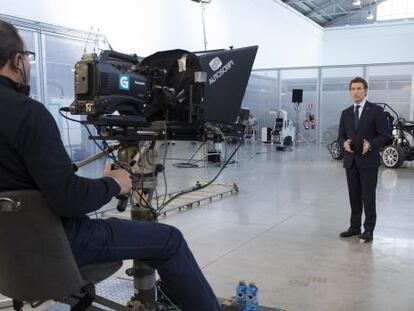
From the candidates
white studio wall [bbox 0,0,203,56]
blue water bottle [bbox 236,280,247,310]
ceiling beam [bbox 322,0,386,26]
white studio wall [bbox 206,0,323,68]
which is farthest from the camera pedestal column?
ceiling beam [bbox 322,0,386,26]

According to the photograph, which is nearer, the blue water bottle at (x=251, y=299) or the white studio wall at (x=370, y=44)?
the blue water bottle at (x=251, y=299)

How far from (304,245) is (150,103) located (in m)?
2.55

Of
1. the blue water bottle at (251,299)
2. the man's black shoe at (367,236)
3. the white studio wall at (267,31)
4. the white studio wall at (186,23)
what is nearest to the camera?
the blue water bottle at (251,299)

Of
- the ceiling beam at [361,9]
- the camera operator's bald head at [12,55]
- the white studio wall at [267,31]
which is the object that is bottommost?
the camera operator's bald head at [12,55]

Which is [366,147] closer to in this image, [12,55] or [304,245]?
[304,245]

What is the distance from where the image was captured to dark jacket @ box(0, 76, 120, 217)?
4.79 feet

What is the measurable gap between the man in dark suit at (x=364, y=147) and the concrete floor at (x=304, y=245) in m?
0.37

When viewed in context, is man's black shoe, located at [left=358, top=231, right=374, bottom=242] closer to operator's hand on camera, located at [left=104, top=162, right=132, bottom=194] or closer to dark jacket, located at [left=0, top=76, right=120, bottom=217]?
operator's hand on camera, located at [left=104, top=162, right=132, bottom=194]

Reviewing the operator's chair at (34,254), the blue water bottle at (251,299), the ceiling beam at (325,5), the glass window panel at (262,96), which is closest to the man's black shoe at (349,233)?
the blue water bottle at (251,299)

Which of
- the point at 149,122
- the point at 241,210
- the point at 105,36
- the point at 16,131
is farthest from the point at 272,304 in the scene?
the point at 105,36

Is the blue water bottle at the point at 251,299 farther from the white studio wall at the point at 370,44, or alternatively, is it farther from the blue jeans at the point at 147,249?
the white studio wall at the point at 370,44

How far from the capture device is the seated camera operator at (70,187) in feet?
4.82

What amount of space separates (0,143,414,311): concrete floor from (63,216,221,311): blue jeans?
114 centimetres

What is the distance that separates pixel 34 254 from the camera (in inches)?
59.4
